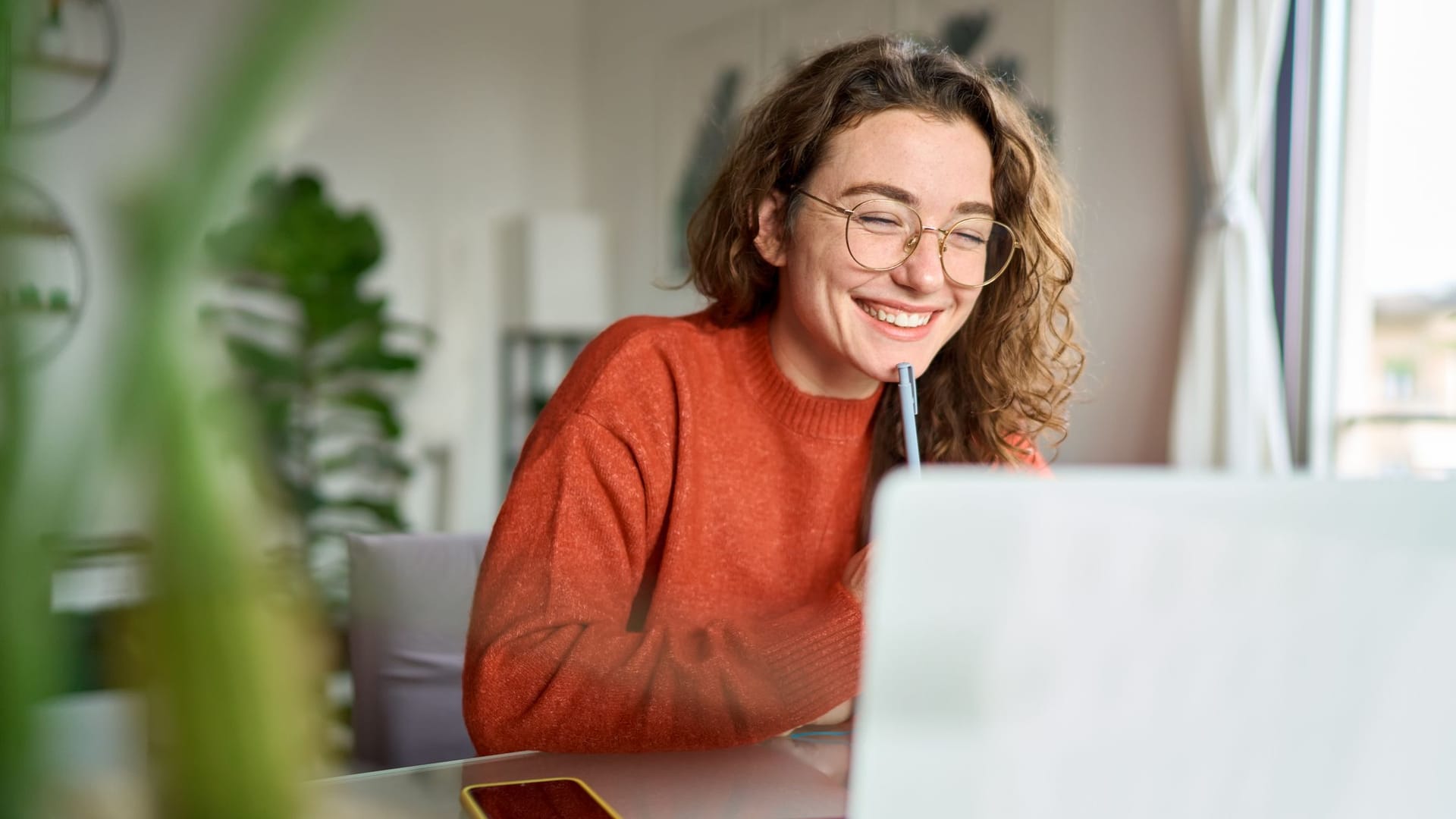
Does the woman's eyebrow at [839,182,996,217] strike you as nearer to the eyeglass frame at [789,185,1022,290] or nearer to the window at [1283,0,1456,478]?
the eyeglass frame at [789,185,1022,290]

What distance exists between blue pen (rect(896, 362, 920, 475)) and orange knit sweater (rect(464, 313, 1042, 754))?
14 cm

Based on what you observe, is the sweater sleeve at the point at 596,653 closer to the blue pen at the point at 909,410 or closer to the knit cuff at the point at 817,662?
the knit cuff at the point at 817,662

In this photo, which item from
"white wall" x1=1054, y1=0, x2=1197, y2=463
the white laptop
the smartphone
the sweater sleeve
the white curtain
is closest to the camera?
the white laptop

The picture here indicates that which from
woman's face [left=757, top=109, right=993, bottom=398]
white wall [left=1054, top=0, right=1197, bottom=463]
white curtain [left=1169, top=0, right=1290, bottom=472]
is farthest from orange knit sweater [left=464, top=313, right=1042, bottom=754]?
white wall [left=1054, top=0, right=1197, bottom=463]

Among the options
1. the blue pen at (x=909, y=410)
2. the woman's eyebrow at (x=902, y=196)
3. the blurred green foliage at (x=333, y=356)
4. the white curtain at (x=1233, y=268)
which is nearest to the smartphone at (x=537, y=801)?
the blue pen at (x=909, y=410)

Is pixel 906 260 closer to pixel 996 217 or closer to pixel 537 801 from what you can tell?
pixel 996 217

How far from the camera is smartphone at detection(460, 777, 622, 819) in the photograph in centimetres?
78

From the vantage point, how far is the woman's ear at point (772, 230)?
1.33 metres

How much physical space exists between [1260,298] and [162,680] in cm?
261

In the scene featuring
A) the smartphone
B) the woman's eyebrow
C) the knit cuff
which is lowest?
the smartphone

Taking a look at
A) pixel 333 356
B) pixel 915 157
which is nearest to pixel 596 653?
pixel 915 157

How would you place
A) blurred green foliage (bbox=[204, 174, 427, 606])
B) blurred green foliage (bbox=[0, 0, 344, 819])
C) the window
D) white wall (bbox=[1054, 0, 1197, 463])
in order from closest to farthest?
blurred green foliage (bbox=[0, 0, 344, 819]), the window, white wall (bbox=[1054, 0, 1197, 463]), blurred green foliage (bbox=[204, 174, 427, 606])

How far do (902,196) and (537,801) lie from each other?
2.30 feet

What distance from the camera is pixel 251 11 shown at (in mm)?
170
